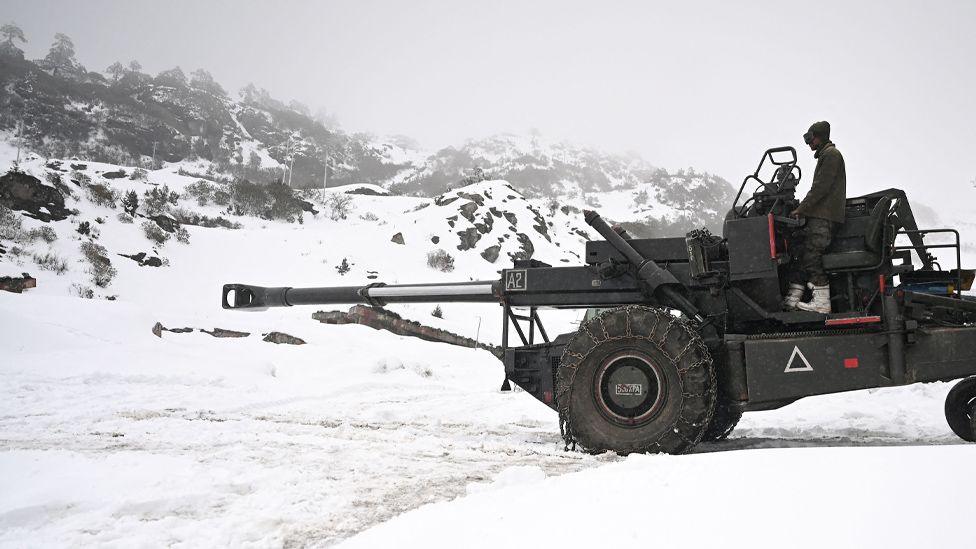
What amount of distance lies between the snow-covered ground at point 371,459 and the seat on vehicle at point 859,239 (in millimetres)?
1392

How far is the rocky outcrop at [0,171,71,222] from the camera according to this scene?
809 inches

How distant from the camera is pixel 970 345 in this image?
3801mm

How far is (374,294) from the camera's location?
648cm

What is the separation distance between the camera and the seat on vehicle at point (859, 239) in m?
4.02

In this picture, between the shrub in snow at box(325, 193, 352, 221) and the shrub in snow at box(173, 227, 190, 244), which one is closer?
the shrub in snow at box(173, 227, 190, 244)

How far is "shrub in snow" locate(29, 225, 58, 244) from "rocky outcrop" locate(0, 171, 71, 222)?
1555 millimetres

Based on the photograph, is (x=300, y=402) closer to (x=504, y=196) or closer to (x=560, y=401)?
(x=560, y=401)

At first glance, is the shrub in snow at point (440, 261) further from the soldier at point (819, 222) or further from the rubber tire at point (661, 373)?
the soldier at point (819, 222)

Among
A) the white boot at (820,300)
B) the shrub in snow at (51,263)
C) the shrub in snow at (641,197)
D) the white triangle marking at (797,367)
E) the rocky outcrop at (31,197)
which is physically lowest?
the white triangle marking at (797,367)

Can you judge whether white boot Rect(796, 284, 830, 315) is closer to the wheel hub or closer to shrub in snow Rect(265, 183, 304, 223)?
the wheel hub

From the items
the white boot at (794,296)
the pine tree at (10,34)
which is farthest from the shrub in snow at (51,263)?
the pine tree at (10,34)

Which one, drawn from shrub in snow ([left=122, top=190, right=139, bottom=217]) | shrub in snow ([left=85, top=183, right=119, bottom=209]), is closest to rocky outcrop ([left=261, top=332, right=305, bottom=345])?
shrub in snow ([left=122, top=190, right=139, bottom=217])

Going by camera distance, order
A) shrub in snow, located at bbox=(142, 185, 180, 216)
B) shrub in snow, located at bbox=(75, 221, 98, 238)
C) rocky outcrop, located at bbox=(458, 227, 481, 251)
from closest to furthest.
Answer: shrub in snow, located at bbox=(75, 221, 98, 238) < shrub in snow, located at bbox=(142, 185, 180, 216) < rocky outcrop, located at bbox=(458, 227, 481, 251)

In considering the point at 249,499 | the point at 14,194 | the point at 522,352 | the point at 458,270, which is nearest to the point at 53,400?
the point at 249,499
